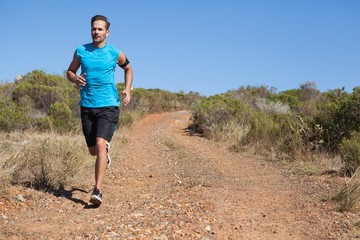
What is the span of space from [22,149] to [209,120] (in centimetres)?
933

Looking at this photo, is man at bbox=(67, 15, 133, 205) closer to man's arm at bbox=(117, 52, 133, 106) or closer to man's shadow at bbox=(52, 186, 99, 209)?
man's arm at bbox=(117, 52, 133, 106)

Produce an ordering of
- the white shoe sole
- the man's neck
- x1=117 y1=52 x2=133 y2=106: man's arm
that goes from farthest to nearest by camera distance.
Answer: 1. x1=117 y1=52 x2=133 y2=106: man's arm
2. the man's neck
3. the white shoe sole

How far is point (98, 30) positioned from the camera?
15.8ft

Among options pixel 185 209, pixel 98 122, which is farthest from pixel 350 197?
pixel 98 122

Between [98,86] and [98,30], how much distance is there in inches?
24.0

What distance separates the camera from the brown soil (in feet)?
12.2

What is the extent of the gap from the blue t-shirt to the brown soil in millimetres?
1120

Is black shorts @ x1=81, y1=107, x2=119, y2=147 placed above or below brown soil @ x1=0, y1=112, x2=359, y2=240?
above

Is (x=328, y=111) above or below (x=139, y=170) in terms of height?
above

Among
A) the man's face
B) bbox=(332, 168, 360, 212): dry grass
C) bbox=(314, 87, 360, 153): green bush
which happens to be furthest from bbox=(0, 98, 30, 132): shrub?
bbox=(332, 168, 360, 212): dry grass

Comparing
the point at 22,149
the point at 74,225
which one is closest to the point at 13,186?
the point at 22,149

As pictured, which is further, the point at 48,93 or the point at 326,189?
the point at 48,93

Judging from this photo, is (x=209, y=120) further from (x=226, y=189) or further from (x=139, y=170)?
(x=226, y=189)

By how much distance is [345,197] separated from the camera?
4727 millimetres
